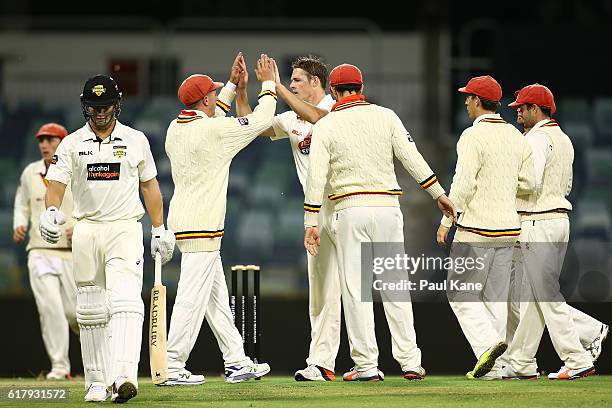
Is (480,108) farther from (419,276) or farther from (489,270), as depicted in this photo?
A: (419,276)

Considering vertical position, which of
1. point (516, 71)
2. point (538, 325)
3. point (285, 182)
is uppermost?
point (516, 71)

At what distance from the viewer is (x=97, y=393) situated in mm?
6652

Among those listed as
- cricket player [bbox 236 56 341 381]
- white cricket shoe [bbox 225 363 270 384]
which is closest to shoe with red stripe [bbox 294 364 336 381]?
cricket player [bbox 236 56 341 381]

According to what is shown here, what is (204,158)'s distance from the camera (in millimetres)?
7676

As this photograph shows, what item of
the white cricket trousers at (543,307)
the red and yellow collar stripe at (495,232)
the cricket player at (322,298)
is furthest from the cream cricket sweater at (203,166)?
the white cricket trousers at (543,307)

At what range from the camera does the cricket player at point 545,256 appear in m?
8.05

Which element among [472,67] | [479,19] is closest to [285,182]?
[472,67]

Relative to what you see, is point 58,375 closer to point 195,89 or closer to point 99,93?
point 195,89

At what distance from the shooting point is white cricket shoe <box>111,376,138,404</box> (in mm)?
6383

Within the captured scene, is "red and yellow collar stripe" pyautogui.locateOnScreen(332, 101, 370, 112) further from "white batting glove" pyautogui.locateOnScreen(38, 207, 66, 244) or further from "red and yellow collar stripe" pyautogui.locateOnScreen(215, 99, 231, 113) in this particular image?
"white batting glove" pyautogui.locateOnScreen(38, 207, 66, 244)

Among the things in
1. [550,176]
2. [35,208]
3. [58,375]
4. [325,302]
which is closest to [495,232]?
[550,176]

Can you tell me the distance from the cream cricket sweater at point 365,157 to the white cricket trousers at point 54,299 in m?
3.12

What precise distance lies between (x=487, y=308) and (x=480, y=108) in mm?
1300

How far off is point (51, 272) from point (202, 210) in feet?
8.78
